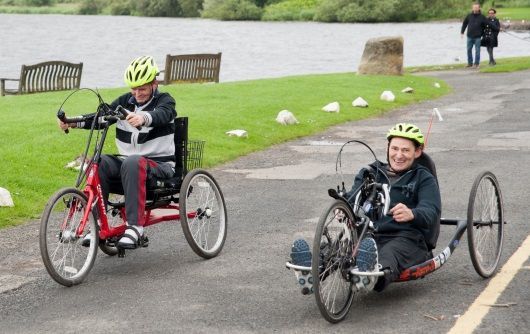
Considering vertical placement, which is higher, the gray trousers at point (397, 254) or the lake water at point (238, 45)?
the gray trousers at point (397, 254)

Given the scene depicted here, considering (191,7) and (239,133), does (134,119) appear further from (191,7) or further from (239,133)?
(191,7)

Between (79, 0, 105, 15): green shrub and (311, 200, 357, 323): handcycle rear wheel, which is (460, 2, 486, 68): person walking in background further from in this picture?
(79, 0, 105, 15): green shrub

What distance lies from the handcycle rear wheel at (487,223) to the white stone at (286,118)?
1014 cm

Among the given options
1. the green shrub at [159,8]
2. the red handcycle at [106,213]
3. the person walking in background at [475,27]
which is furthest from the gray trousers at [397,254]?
the green shrub at [159,8]

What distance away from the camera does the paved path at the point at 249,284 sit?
678 centimetres

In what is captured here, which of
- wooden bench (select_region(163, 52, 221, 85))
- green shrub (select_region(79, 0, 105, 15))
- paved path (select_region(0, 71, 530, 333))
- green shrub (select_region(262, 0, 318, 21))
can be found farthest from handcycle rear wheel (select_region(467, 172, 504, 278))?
green shrub (select_region(79, 0, 105, 15))

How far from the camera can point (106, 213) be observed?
8391 millimetres

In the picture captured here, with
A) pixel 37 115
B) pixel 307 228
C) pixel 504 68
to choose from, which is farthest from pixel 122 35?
pixel 307 228

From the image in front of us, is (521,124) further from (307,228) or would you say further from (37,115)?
(307,228)

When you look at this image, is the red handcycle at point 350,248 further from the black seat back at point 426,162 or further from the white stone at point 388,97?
the white stone at point 388,97

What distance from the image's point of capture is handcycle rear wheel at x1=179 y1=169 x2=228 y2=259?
8703 mm

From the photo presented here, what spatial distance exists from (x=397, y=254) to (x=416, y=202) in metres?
0.57

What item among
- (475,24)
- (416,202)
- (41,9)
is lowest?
(41,9)

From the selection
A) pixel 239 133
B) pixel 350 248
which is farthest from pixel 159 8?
pixel 350 248
